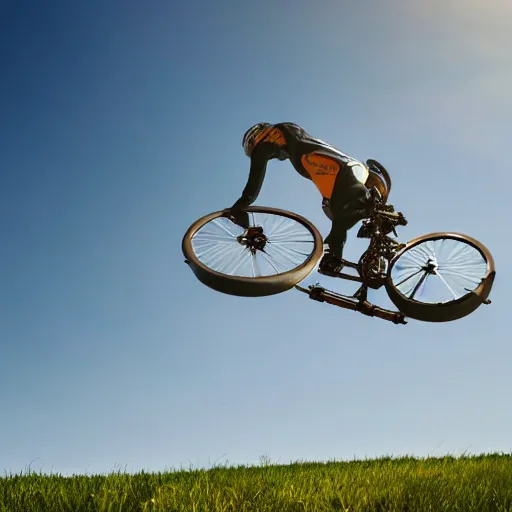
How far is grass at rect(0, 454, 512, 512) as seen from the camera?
408 centimetres

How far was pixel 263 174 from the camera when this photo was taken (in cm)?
696

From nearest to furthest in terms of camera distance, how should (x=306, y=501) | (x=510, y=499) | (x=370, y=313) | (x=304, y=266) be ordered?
(x=306, y=501), (x=510, y=499), (x=304, y=266), (x=370, y=313)

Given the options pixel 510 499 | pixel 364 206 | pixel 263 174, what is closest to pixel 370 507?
pixel 510 499

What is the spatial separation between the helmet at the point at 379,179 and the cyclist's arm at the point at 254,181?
4.41 feet

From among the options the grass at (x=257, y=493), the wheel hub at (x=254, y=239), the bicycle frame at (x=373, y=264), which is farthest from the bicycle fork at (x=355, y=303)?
the grass at (x=257, y=493)

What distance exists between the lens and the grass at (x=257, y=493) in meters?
4.08

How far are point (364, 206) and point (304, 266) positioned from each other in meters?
1.23

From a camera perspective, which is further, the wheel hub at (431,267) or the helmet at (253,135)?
the helmet at (253,135)

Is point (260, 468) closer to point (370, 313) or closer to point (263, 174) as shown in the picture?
point (370, 313)

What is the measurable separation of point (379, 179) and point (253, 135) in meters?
1.74

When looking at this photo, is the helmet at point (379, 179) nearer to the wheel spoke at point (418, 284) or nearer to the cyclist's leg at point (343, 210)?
the cyclist's leg at point (343, 210)

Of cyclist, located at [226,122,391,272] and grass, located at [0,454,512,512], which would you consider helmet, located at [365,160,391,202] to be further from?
grass, located at [0,454,512,512]

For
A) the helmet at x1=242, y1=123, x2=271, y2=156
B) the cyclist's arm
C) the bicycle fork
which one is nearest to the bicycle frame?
the bicycle fork

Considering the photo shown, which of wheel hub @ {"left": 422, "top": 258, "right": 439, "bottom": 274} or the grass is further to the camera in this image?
wheel hub @ {"left": 422, "top": 258, "right": 439, "bottom": 274}
